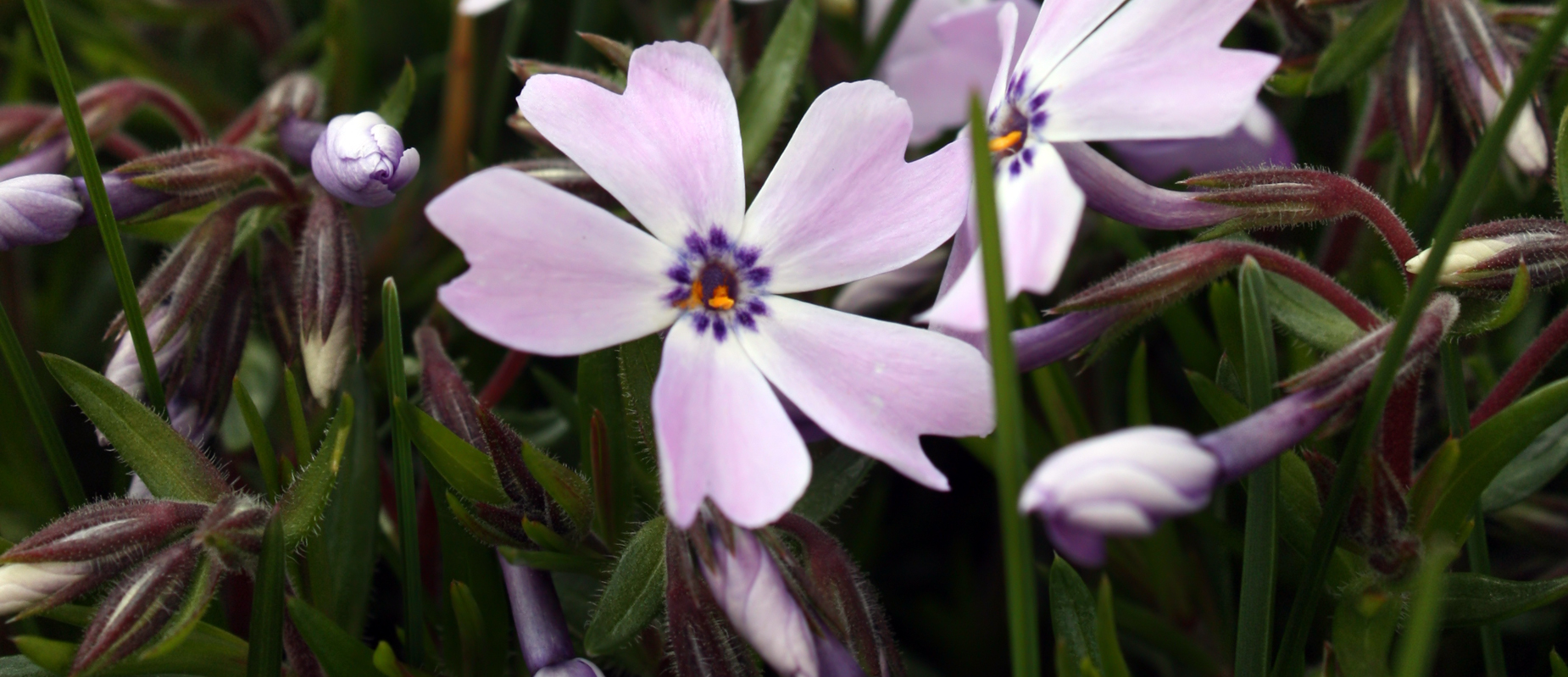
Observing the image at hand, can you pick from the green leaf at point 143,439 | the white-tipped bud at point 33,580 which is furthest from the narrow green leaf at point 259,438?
the white-tipped bud at point 33,580

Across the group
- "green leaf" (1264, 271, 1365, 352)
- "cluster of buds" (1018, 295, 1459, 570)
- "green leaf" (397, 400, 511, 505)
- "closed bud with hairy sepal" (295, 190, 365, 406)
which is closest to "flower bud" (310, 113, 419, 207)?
"closed bud with hairy sepal" (295, 190, 365, 406)

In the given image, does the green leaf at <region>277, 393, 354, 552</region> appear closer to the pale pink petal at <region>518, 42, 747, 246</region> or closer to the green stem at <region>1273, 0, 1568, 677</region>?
the pale pink petal at <region>518, 42, 747, 246</region>

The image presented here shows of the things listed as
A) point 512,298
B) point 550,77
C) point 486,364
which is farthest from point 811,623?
point 486,364

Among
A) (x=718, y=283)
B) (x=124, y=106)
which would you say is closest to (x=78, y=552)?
(x=718, y=283)

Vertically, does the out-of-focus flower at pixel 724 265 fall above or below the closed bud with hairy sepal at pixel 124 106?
below

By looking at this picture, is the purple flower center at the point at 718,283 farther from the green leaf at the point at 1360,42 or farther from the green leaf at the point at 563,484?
the green leaf at the point at 1360,42

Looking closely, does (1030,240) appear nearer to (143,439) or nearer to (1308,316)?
(1308,316)
